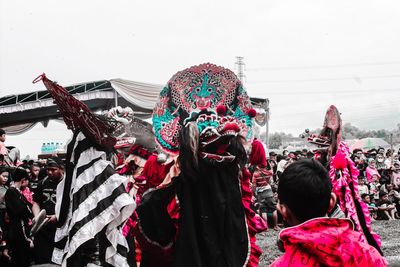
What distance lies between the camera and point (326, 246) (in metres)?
2.02

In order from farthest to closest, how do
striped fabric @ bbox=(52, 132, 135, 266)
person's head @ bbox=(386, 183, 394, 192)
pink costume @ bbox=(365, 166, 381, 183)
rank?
pink costume @ bbox=(365, 166, 381, 183) → person's head @ bbox=(386, 183, 394, 192) → striped fabric @ bbox=(52, 132, 135, 266)

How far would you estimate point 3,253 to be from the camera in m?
7.57

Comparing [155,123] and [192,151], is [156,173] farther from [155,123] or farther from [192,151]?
[192,151]

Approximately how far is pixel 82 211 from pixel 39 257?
2.08 m

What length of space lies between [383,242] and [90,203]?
268 inches

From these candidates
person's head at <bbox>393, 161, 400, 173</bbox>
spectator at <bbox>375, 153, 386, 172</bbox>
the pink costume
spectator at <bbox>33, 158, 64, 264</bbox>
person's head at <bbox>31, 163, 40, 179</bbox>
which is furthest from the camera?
spectator at <bbox>375, 153, 386, 172</bbox>

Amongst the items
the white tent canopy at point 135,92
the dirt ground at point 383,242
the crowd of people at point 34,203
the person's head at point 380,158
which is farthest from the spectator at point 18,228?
the person's head at point 380,158

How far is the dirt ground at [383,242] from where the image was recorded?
25.7 feet

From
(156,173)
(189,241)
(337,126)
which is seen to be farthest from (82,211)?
(337,126)

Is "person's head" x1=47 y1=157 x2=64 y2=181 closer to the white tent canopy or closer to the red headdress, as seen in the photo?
the red headdress

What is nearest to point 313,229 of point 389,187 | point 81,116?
point 81,116

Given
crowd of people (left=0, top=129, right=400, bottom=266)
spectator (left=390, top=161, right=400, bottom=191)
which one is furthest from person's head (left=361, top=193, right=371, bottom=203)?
crowd of people (left=0, top=129, right=400, bottom=266)

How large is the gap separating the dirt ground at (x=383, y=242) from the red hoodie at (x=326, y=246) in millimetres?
4764

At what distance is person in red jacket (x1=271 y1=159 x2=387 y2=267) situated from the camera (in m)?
2.03
